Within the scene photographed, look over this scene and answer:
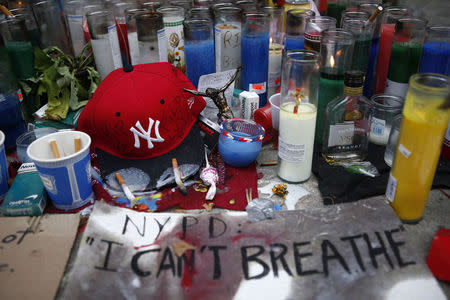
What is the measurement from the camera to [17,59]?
4.09 ft

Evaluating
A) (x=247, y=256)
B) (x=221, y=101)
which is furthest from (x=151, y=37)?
(x=247, y=256)

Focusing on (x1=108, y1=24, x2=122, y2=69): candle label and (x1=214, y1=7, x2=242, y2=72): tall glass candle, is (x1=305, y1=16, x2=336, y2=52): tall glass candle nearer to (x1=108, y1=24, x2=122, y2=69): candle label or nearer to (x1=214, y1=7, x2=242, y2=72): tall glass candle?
(x1=214, y1=7, x2=242, y2=72): tall glass candle

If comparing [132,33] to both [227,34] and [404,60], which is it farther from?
[404,60]

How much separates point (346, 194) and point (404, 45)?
0.53 metres

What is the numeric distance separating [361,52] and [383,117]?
0.23 metres

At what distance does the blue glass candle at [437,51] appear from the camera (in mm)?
1047

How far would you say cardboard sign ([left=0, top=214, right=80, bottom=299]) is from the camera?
72 centimetres

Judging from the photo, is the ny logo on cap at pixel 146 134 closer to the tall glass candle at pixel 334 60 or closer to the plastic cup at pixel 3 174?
the plastic cup at pixel 3 174

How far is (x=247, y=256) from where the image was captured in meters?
0.76

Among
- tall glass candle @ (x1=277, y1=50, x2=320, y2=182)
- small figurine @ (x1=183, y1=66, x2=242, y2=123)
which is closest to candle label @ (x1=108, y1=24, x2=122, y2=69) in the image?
small figurine @ (x1=183, y1=66, x2=242, y2=123)

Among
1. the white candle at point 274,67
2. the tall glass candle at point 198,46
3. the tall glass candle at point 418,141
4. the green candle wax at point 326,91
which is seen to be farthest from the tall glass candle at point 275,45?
the tall glass candle at point 418,141

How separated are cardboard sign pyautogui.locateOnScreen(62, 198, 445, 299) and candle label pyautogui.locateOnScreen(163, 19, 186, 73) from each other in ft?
2.15

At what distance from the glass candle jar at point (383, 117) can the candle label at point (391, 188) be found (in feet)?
0.99

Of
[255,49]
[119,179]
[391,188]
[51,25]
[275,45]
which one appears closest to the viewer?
[391,188]
